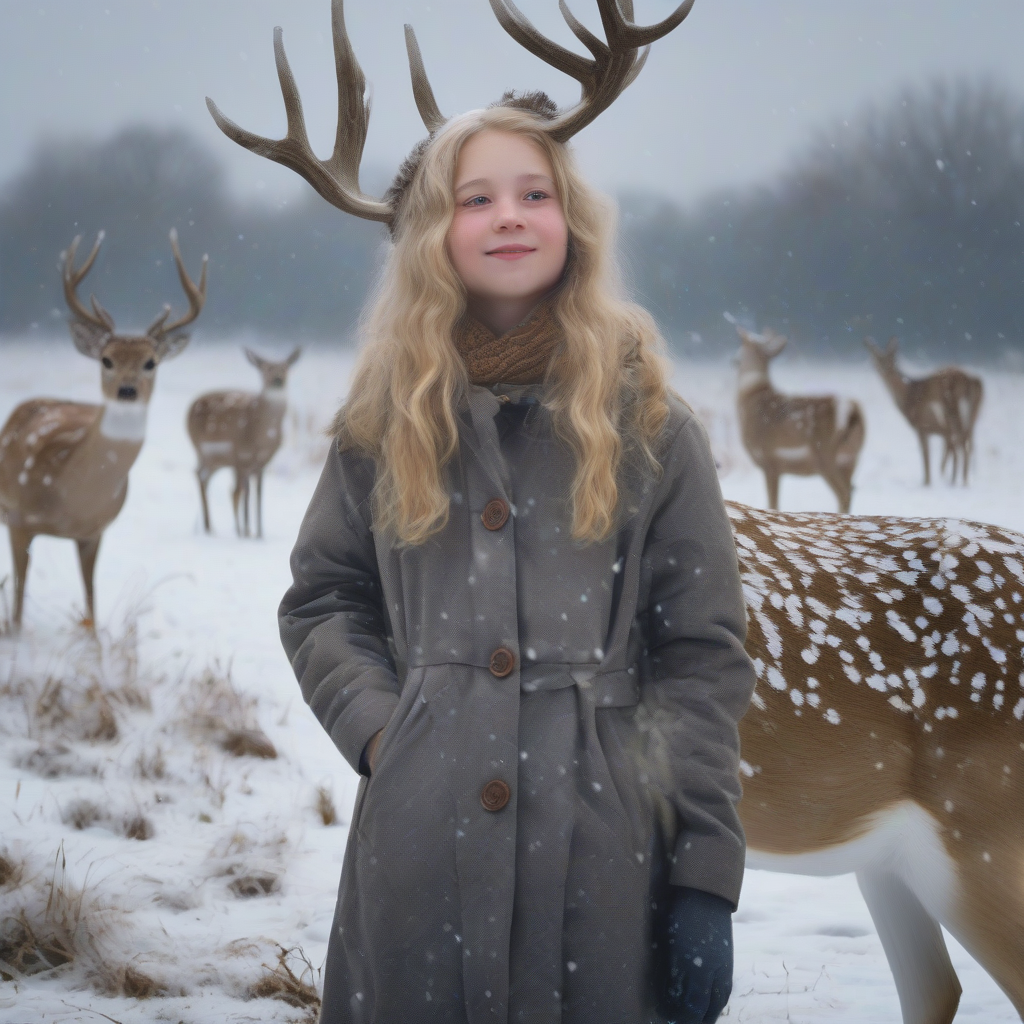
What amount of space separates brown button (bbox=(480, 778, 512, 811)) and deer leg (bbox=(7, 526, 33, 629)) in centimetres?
315

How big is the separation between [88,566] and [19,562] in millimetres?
250

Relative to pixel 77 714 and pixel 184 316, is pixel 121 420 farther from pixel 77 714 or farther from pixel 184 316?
pixel 77 714

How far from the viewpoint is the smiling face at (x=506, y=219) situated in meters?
1.26

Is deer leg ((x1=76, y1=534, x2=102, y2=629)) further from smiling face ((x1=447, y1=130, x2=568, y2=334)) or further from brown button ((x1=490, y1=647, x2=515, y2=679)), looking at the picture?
brown button ((x1=490, y1=647, x2=515, y2=679))

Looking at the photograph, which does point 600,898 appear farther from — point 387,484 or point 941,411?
point 941,411

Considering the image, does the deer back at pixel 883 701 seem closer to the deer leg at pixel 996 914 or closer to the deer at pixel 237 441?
the deer leg at pixel 996 914

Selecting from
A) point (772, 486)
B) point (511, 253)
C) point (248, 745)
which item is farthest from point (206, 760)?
point (772, 486)

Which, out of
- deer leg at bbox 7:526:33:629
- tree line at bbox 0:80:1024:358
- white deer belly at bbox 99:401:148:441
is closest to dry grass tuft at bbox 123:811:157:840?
deer leg at bbox 7:526:33:629

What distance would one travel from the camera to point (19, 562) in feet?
11.9

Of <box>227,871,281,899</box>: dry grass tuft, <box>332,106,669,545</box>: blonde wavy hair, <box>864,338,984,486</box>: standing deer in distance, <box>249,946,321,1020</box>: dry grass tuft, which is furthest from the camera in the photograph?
<box>864,338,984,486</box>: standing deer in distance

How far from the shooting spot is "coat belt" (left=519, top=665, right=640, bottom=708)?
1.14 m

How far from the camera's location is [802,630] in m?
1.67

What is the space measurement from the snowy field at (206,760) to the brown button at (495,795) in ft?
4.39

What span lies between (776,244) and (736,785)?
3.99 metres
